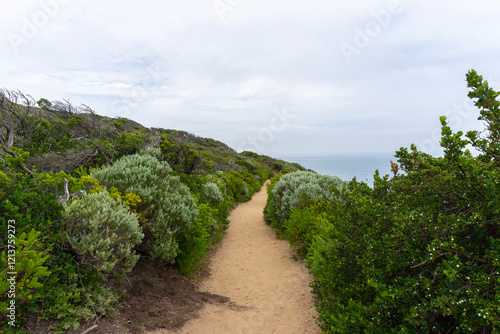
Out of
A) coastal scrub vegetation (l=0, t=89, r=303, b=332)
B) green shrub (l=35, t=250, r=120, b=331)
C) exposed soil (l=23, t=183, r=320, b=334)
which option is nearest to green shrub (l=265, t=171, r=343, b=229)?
exposed soil (l=23, t=183, r=320, b=334)

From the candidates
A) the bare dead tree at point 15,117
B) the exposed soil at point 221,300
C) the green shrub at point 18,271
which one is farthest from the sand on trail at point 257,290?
the bare dead tree at point 15,117

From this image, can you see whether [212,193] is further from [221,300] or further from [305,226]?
[221,300]

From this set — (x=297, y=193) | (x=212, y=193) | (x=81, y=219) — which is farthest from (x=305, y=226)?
(x=81, y=219)

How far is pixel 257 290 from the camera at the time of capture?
5762 millimetres

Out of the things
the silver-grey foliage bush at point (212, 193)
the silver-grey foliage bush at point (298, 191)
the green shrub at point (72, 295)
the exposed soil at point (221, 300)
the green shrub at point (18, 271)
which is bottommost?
the exposed soil at point (221, 300)

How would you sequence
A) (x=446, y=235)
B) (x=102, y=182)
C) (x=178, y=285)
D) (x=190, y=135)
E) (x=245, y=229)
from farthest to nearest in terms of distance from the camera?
(x=190, y=135), (x=245, y=229), (x=102, y=182), (x=178, y=285), (x=446, y=235)

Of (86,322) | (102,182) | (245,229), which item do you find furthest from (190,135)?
(86,322)

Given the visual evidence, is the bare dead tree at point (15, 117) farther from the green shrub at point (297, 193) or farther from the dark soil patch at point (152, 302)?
the green shrub at point (297, 193)

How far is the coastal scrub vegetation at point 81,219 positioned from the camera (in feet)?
9.36

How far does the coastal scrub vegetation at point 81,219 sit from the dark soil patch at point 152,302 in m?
0.14

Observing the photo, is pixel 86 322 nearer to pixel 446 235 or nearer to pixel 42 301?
pixel 42 301

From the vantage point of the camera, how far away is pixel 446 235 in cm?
237

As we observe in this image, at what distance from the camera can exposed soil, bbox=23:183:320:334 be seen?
3.97m

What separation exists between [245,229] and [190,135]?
1473 inches
